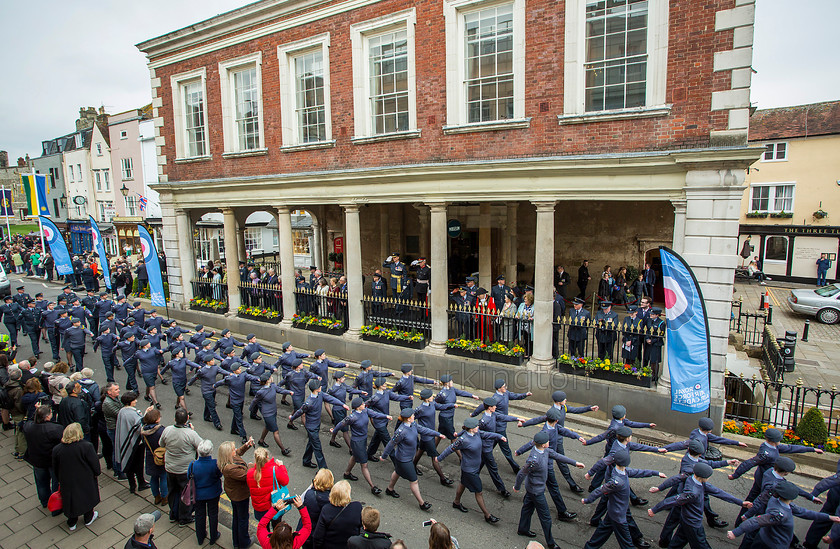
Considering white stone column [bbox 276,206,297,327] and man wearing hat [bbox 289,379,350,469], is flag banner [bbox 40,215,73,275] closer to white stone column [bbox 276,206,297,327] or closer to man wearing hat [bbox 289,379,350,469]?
white stone column [bbox 276,206,297,327]

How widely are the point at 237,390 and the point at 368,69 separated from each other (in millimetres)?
8994

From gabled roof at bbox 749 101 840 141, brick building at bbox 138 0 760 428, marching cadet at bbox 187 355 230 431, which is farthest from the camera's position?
gabled roof at bbox 749 101 840 141

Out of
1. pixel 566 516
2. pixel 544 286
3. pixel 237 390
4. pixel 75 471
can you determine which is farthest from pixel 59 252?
pixel 566 516

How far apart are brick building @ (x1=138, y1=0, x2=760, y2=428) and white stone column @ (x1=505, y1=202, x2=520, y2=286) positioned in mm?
72

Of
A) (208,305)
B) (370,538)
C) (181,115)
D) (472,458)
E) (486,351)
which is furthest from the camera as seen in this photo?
(208,305)

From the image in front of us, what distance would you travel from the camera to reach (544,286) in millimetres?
10438

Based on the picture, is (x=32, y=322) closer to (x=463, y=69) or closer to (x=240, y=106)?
(x=240, y=106)

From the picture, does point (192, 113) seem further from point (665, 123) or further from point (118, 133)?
point (118, 133)

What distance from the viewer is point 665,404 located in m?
9.09

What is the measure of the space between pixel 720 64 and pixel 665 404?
6393 millimetres

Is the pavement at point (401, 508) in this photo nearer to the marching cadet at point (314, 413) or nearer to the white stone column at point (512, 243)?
the marching cadet at point (314, 413)

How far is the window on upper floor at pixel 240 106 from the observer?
15359mm

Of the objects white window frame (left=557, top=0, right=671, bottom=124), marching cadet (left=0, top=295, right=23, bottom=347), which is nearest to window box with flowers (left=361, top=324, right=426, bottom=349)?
white window frame (left=557, top=0, right=671, bottom=124)

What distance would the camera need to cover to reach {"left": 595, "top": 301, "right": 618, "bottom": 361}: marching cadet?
9945 mm
